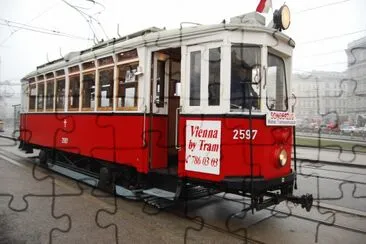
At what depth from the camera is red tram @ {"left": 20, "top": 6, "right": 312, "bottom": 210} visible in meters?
5.81

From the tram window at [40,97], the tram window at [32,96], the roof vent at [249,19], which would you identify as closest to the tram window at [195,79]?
the roof vent at [249,19]

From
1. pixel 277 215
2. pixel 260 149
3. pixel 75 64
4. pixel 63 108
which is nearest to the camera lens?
pixel 260 149

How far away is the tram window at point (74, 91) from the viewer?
937cm

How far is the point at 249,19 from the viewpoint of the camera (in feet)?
19.7

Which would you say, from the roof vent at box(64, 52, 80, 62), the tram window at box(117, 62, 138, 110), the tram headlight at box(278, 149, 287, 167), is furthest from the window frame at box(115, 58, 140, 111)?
the tram headlight at box(278, 149, 287, 167)

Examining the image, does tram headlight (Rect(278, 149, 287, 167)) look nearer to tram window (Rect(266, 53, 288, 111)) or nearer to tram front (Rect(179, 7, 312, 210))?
tram front (Rect(179, 7, 312, 210))

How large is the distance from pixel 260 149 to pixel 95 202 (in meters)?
3.77

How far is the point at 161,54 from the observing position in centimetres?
719

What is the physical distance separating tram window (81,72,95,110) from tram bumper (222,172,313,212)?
4348 millimetres

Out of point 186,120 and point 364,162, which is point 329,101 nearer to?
point 186,120

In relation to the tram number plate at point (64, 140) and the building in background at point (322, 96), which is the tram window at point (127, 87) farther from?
the building in background at point (322, 96)

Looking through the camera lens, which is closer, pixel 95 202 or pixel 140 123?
pixel 140 123

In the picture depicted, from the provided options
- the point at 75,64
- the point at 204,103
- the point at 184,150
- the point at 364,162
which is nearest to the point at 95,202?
the point at 184,150

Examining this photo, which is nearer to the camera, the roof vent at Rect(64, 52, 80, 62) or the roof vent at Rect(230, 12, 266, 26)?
the roof vent at Rect(230, 12, 266, 26)
